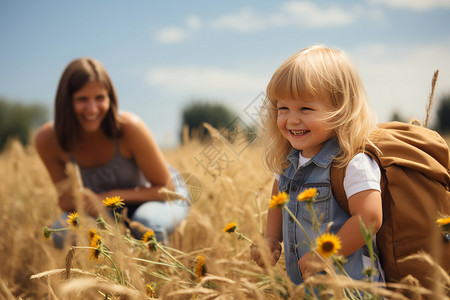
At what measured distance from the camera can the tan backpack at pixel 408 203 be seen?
1.15 metres

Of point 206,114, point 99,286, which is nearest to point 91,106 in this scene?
point 99,286

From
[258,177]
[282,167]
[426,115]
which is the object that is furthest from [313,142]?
[258,177]

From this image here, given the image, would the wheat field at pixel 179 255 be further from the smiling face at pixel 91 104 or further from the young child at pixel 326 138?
the smiling face at pixel 91 104

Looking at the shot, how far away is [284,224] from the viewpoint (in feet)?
4.43

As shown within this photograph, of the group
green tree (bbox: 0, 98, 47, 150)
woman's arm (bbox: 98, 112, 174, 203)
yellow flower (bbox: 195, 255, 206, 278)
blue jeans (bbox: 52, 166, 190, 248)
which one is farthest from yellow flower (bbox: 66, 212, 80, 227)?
green tree (bbox: 0, 98, 47, 150)

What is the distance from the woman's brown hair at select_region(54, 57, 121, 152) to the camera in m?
2.47

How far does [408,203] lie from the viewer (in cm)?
116

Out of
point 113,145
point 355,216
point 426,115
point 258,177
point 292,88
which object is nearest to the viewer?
point 355,216

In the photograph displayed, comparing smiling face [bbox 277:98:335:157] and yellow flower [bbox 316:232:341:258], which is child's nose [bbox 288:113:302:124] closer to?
smiling face [bbox 277:98:335:157]

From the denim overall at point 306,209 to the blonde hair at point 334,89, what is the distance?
0.06 m

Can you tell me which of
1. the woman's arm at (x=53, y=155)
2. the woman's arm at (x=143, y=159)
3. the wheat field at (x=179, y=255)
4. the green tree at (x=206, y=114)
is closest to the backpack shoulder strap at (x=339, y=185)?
the wheat field at (x=179, y=255)

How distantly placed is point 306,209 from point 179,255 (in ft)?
2.62

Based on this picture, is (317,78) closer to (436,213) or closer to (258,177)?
(436,213)

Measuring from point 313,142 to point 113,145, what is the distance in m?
1.83
